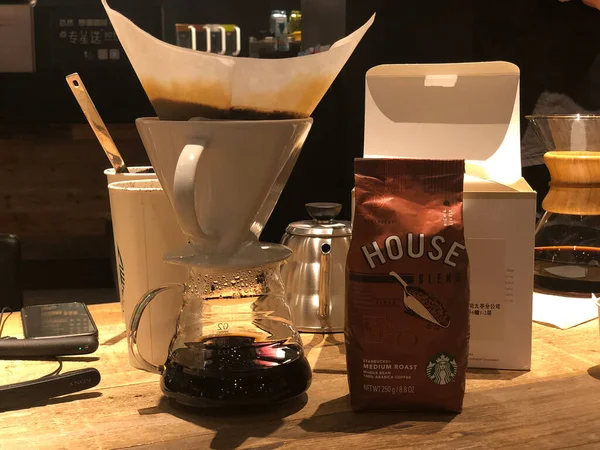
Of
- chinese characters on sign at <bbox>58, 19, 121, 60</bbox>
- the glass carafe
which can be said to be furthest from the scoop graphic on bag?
chinese characters on sign at <bbox>58, 19, 121, 60</bbox>

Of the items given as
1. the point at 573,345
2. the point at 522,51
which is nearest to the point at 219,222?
the point at 573,345

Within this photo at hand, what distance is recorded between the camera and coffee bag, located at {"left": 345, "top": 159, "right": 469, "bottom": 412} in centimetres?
73

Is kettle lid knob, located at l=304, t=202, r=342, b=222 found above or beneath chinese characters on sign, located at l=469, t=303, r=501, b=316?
above

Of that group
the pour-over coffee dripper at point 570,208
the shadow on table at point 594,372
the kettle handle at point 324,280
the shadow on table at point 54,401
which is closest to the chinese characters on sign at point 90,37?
the pour-over coffee dripper at point 570,208

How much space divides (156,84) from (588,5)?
1.55 meters

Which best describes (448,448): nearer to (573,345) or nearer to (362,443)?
(362,443)

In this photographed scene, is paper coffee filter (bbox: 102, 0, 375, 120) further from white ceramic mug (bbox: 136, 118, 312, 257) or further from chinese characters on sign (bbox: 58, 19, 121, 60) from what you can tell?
Answer: chinese characters on sign (bbox: 58, 19, 121, 60)

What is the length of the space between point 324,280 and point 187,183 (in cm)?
37

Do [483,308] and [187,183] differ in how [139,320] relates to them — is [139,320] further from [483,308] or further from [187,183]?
[483,308]

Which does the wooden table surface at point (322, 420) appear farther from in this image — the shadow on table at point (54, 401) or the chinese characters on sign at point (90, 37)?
the chinese characters on sign at point (90, 37)

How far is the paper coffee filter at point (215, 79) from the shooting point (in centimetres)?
67

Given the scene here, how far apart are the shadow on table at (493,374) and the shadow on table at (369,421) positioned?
0.41 ft

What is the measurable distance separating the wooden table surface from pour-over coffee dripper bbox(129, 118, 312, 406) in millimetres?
28

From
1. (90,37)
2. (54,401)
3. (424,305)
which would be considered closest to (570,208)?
(424,305)
